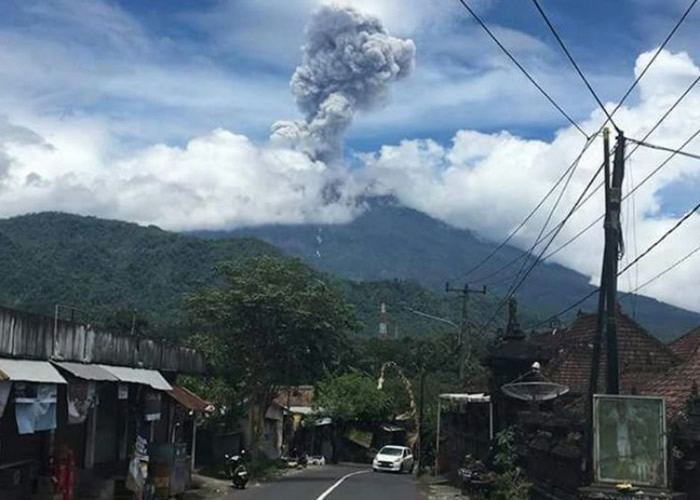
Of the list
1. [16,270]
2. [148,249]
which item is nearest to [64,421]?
[16,270]

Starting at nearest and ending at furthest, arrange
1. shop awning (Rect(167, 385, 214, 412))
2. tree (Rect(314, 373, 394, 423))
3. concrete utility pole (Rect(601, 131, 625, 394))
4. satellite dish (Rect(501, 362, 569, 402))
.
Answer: concrete utility pole (Rect(601, 131, 625, 394)), satellite dish (Rect(501, 362, 569, 402)), shop awning (Rect(167, 385, 214, 412)), tree (Rect(314, 373, 394, 423))

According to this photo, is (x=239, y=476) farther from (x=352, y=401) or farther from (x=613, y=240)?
(x=352, y=401)

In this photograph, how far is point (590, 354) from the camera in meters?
30.2

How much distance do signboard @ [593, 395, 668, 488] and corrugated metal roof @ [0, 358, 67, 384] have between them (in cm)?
830

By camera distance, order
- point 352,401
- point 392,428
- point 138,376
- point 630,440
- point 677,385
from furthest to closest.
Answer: point 392,428, point 352,401, point 138,376, point 677,385, point 630,440

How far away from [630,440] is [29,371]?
9019 millimetres

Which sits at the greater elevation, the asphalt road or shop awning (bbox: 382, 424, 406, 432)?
shop awning (bbox: 382, 424, 406, 432)

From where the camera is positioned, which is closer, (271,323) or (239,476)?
(239,476)

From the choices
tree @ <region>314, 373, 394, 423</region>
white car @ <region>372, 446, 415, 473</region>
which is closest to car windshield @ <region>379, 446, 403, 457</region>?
white car @ <region>372, 446, 415, 473</region>

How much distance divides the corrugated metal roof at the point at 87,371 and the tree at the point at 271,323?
15268 millimetres

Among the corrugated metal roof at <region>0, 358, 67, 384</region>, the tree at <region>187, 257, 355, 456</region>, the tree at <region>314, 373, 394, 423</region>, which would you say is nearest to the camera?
the corrugated metal roof at <region>0, 358, 67, 384</region>

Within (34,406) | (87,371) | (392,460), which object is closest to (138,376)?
(87,371)

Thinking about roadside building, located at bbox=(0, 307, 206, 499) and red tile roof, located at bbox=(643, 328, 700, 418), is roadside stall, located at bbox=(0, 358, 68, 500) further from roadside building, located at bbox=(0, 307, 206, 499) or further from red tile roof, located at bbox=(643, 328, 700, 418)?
red tile roof, located at bbox=(643, 328, 700, 418)

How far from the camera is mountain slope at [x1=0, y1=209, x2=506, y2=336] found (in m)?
97.0
